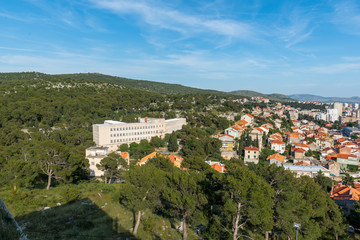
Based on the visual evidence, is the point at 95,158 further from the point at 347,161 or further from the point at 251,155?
the point at 347,161

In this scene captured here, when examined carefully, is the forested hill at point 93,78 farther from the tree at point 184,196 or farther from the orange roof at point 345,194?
the orange roof at point 345,194

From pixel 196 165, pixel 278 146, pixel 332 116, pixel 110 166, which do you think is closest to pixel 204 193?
pixel 196 165

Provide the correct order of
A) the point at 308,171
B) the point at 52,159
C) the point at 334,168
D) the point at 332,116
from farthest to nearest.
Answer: the point at 332,116, the point at 334,168, the point at 308,171, the point at 52,159

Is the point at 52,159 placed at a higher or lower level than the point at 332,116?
higher

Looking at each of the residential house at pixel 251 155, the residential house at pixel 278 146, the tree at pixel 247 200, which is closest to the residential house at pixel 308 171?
the residential house at pixel 251 155

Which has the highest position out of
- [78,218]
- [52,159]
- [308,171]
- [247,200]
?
[247,200]

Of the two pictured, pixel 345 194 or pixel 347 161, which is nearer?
pixel 345 194
